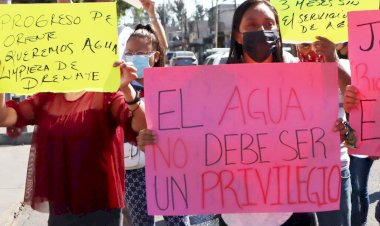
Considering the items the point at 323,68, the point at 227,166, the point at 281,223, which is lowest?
the point at 281,223

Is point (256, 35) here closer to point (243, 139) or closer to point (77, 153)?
point (243, 139)

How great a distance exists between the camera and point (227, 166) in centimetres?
266

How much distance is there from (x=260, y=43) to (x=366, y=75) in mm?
471

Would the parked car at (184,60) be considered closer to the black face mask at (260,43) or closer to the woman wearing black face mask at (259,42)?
the woman wearing black face mask at (259,42)

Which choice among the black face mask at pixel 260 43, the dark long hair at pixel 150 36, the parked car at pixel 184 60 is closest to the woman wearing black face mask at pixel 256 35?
the black face mask at pixel 260 43

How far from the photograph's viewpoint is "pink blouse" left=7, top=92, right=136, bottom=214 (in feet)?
9.43

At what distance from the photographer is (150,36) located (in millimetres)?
3969

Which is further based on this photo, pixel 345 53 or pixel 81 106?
pixel 345 53

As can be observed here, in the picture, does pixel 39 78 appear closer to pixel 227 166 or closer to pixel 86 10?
pixel 86 10

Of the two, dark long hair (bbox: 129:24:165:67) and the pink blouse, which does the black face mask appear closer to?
the pink blouse

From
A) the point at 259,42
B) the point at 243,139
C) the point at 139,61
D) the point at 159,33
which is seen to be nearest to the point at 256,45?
the point at 259,42

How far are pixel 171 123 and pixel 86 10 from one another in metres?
0.64

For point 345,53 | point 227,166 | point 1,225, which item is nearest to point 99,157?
point 227,166

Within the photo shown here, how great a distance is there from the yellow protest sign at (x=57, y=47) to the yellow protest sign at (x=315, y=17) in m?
0.85
